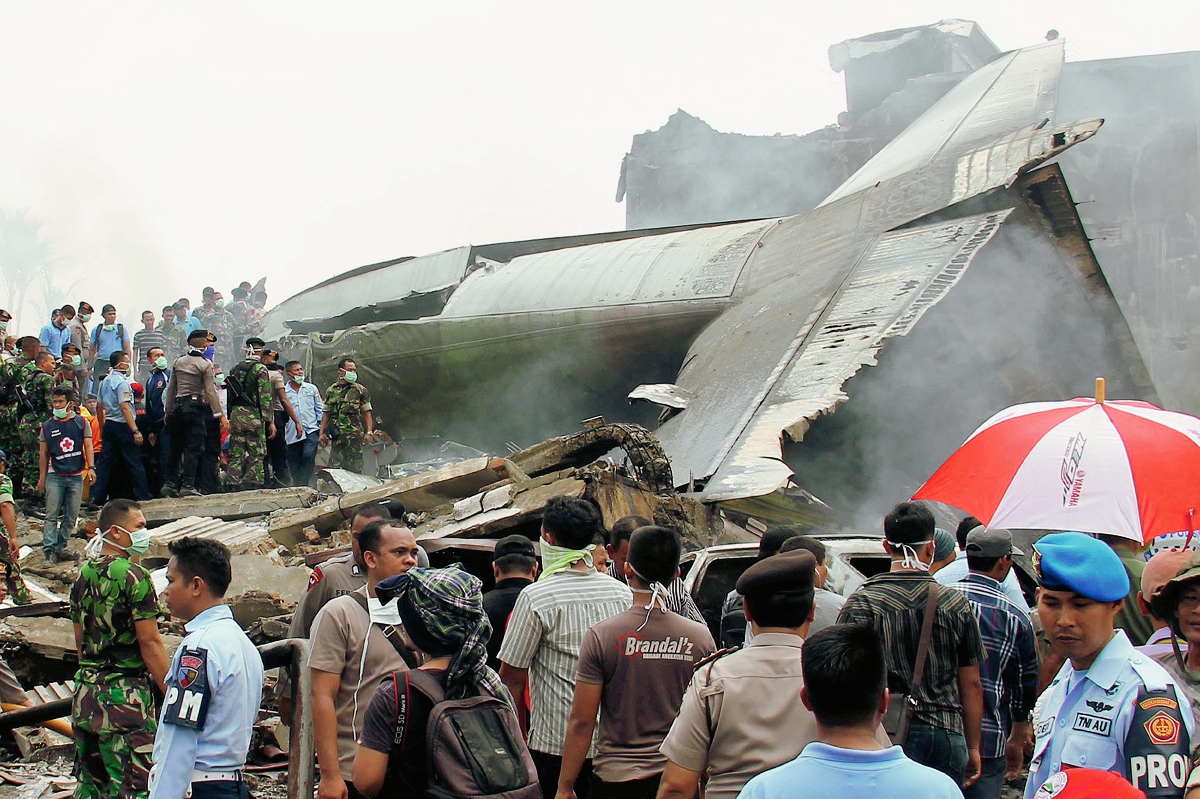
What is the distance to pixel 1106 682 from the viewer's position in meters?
2.29

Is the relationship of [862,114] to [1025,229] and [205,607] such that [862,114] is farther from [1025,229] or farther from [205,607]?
[205,607]

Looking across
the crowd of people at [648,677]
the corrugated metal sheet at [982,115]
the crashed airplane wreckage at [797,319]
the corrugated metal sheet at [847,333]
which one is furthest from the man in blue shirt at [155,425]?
the corrugated metal sheet at [982,115]

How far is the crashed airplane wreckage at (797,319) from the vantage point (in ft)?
28.1

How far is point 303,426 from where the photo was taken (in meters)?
11.4

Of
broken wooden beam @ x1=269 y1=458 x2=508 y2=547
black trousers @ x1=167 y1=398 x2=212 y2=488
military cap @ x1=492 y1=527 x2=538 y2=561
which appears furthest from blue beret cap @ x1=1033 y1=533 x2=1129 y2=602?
black trousers @ x1=167 y1=398 x2=212 y2=488

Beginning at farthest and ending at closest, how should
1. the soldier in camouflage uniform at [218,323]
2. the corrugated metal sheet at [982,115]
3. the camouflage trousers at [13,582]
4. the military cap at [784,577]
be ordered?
the soldier in camouflage uniform at [218,323]
the corrugated metal sheet at [982,115]
the camouflage trousers at [13,582]
the military cap at [784,577]

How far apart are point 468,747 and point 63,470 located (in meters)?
7.64

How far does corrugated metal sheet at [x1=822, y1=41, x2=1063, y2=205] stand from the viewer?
500 inches

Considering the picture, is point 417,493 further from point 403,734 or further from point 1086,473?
point 403,734

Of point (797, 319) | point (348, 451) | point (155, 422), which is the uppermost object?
point (797, 319)

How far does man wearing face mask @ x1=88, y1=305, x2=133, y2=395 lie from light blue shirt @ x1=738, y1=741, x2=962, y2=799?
12.4 metres

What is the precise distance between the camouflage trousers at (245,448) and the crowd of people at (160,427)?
10 mm

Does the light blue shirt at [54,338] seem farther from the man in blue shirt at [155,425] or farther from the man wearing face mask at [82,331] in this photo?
the man in blue shirt at [155,425]

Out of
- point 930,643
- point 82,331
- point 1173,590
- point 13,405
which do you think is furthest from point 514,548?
point 82,331
